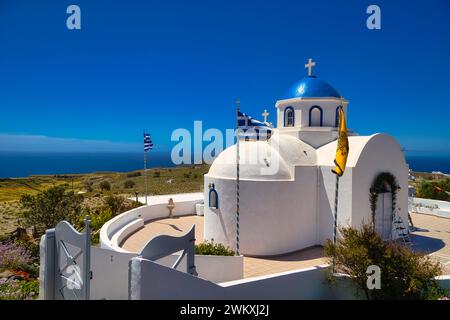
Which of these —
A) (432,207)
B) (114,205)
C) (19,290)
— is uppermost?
(114,205)

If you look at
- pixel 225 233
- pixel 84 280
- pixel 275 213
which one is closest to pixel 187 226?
pixel 225 233

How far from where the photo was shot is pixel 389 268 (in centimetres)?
838

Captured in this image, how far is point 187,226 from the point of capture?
59.5 feet

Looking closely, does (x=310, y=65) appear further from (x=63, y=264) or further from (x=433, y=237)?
(x=63, y=264)

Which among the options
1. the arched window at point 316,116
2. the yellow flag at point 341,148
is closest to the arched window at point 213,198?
the yellow flag at point 341,148

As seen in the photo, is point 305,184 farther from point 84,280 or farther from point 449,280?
point 84,280

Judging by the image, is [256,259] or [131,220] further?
[131,220]

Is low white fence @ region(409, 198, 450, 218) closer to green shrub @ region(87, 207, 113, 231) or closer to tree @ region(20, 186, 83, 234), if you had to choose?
green shrub @ region(87, 207, 113, 231)

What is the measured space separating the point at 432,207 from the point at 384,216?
31.2 feet

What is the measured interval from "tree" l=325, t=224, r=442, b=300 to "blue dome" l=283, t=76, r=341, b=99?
10.2 m

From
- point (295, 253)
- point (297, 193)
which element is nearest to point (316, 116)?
point (297, 193)

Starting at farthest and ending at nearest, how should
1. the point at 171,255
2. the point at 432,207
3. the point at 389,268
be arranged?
the point at 432,207 → the point at 171,255 → the point at 389,268

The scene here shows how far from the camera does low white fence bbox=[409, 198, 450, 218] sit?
68.9 feet
